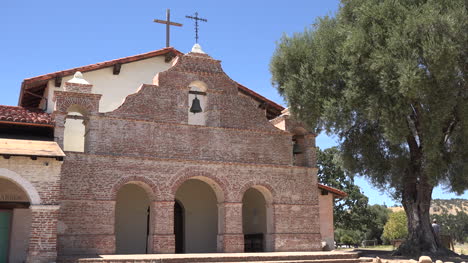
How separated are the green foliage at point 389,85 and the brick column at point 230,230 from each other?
4.64 meters

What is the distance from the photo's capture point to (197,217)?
21.6 meters

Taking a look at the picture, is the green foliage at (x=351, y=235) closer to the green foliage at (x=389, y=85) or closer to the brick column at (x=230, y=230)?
the green foliage at (x=389, y=85)

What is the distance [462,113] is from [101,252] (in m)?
13.1

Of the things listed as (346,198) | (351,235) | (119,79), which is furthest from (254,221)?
(351,235)

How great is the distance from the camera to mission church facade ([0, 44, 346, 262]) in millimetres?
16203

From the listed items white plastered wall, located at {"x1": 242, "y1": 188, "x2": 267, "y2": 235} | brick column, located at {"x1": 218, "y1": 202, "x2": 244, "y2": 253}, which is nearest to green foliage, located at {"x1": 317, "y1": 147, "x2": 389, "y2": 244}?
white plastered wall, located at {"x1": 242, "y1": 188, "x2": 267, "y2": 235}

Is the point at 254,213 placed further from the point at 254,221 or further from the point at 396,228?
the point at 396,228

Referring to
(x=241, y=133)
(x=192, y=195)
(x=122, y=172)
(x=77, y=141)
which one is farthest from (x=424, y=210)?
(x=77, y=141)

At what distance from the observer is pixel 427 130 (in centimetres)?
1705

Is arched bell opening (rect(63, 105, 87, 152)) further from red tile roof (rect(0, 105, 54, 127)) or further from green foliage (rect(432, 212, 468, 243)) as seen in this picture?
green foliage (rect(432, 212, 468, 243))

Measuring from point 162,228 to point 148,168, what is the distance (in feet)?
7.22

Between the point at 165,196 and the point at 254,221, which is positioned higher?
the point at 165,196

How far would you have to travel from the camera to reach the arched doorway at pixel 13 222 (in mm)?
16453

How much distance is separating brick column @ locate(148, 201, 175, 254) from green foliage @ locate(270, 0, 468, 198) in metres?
6.56
